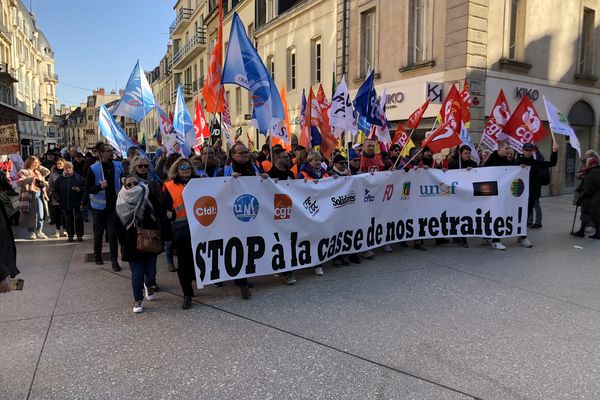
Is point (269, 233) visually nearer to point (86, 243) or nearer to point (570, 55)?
point (86, 243)

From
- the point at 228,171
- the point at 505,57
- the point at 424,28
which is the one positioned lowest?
the point at 228,171

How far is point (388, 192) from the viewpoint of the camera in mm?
7105

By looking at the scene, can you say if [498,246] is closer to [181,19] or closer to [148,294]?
[148,294]

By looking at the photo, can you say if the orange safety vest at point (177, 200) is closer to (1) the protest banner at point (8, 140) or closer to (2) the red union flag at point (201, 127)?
(2) the red union flag at point (201, 127)

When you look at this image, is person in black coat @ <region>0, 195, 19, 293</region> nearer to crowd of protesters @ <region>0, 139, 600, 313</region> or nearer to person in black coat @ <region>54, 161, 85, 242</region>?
crowd of protesters @ <region>0, 139, 600, 313</region>

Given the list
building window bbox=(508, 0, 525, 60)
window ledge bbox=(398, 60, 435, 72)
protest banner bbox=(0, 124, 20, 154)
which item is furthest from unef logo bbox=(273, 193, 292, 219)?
building window bbox=(508, 0, 525, 60)

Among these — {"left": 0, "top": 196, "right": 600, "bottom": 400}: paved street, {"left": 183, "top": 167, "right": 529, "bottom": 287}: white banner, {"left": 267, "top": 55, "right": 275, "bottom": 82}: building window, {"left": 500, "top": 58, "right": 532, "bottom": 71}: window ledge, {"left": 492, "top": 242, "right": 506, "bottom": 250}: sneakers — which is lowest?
{"left": 0, "top": 196, "right": 600, "bottom": 400}: paved street

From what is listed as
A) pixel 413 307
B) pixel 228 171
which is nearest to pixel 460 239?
pixel 413 307

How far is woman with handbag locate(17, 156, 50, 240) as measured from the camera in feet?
29.0

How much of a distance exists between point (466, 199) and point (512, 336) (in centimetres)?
390

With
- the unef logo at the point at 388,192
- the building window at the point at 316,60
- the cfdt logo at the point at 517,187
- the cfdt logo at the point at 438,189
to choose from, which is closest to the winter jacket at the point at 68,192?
the unef logo at the point at 388,192

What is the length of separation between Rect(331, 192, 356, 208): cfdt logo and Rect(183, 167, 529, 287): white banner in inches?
0.6

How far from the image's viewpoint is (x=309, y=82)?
2016 centimetres

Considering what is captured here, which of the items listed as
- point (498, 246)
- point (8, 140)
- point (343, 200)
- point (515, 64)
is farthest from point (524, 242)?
point (8, 140)
